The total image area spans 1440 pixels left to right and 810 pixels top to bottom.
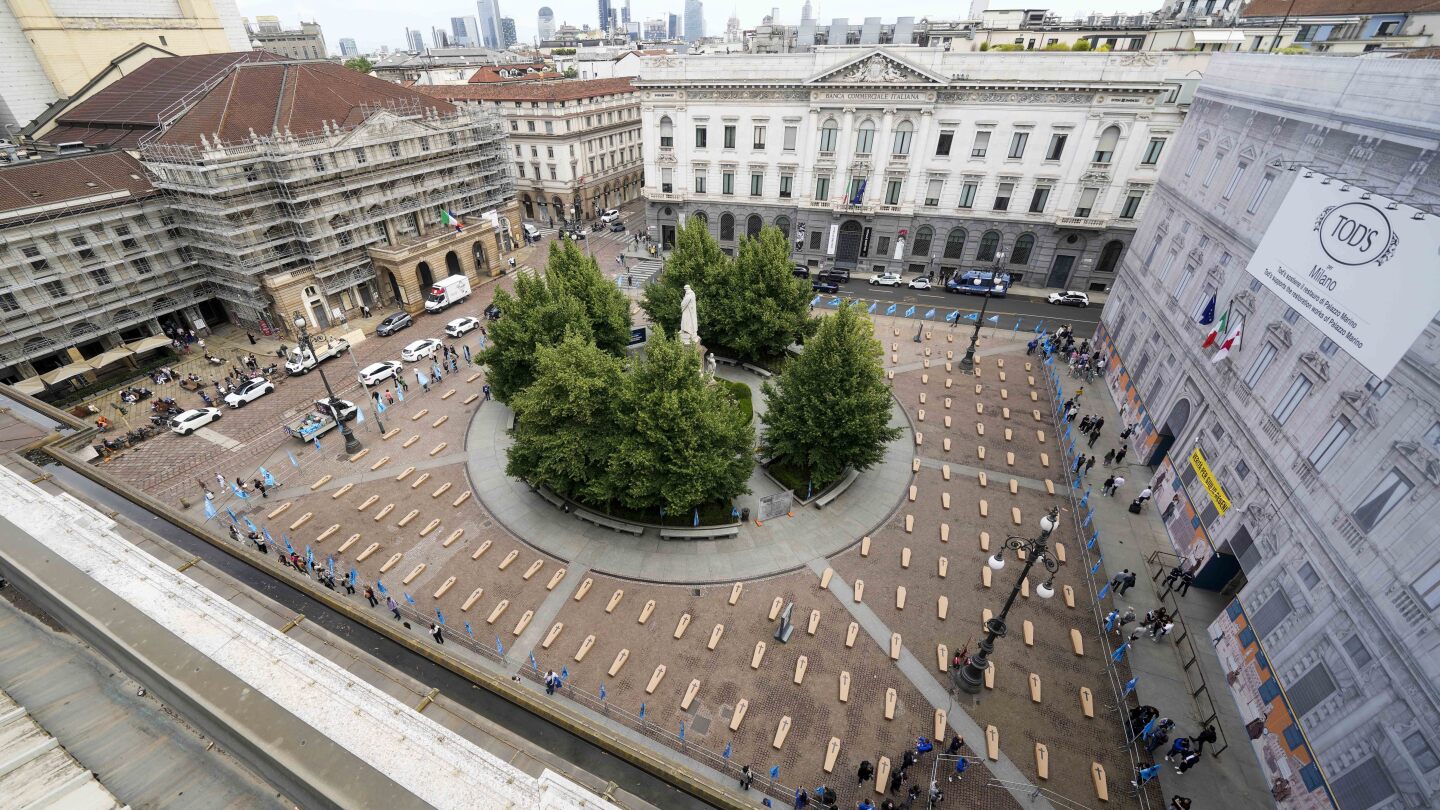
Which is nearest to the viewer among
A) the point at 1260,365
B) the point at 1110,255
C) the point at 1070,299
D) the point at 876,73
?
the point at 1260,365

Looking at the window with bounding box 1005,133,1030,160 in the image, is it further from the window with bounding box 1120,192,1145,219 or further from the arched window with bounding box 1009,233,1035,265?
the window with bounding box 1120,192,1145,219

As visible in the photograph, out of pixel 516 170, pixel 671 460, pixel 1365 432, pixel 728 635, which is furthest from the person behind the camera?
pixel 516 170

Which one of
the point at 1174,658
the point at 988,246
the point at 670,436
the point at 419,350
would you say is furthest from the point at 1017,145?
the point at 419,350

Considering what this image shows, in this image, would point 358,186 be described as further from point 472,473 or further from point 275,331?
point 472,473

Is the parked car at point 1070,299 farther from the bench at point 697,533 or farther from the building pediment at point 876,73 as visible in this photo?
the bench at point 697,533

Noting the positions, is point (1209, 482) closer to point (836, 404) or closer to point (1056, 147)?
point (836, 404)

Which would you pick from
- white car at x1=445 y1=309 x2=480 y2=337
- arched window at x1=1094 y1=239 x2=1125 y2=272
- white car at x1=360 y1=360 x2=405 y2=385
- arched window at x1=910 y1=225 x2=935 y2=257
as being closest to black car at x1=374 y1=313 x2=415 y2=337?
white car at x1=445 y1=309 x2=480 y2=337

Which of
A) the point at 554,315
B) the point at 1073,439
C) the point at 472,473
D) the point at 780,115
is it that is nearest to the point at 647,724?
the point at 472,473
